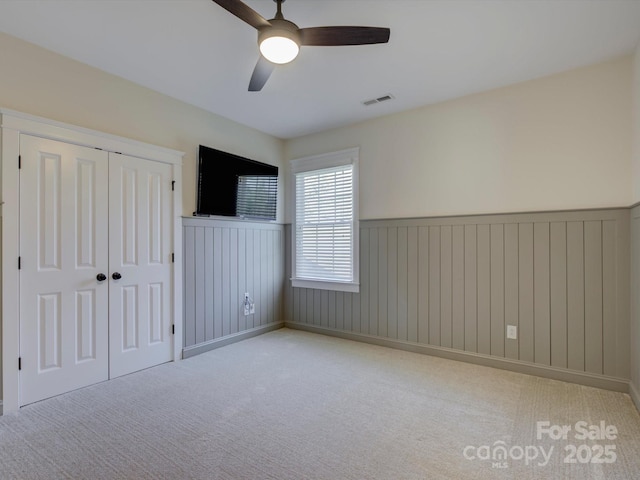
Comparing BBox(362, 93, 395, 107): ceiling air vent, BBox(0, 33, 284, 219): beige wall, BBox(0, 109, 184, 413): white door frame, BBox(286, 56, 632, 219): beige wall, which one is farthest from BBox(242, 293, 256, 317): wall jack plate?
BBox(362, 93, 395, 107): ceiling air vent

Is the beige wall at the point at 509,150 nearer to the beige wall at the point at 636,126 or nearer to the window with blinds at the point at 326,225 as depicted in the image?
the beige wall at the point at 636,126

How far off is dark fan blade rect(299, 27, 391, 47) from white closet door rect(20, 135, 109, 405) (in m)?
2.13

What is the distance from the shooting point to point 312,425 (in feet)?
7.22

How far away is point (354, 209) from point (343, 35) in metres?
2.38

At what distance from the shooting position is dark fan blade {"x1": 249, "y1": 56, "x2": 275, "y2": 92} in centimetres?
223

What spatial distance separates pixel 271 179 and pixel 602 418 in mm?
4022

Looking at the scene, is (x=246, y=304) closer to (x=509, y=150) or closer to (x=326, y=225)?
(x=326, y=225)

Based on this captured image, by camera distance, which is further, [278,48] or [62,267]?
[62,267]

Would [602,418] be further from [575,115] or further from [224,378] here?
[224,378]

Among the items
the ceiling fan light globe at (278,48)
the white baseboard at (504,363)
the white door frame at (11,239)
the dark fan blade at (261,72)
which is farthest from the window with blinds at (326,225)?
the white door frame at (11,239)

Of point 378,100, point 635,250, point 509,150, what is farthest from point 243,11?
point 635,250

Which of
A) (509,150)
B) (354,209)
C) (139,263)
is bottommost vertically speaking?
(139,263)

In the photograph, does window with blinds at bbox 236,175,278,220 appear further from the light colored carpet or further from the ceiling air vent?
the light colored carpet

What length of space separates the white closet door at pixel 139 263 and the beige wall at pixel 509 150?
230 cm
